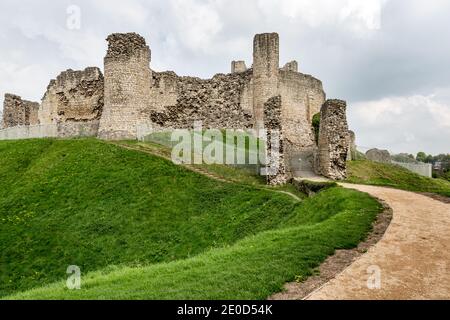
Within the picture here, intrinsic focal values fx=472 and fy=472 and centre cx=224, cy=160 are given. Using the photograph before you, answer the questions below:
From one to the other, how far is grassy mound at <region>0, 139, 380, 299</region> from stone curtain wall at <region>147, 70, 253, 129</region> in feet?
37.7

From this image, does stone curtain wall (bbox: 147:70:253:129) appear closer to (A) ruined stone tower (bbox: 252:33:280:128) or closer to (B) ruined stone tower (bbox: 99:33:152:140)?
(A) ruined stone tower (bbox: 252:33:280:128)

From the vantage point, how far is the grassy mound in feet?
36.5

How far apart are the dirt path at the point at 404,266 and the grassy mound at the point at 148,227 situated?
93 cm

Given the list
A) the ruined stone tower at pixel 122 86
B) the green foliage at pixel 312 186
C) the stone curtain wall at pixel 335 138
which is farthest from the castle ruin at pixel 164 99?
the green foliage at pixel 312 186

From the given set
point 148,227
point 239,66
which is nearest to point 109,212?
point 148,227

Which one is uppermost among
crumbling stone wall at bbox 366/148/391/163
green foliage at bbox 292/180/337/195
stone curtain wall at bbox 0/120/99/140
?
stone curtain wall at bbox 0/120/99/140

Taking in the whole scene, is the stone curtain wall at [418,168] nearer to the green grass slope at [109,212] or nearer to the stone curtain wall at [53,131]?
the green grass slope at [109,212]

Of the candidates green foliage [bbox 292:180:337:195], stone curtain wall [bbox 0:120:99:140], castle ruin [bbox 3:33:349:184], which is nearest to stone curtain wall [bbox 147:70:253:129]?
castle ruin [bbox 3:33:349:184]

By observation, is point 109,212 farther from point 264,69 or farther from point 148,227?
point 264,69

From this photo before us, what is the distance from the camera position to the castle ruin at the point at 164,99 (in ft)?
123

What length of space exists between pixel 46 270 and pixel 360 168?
26304 millimetres

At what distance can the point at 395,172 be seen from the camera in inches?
1585

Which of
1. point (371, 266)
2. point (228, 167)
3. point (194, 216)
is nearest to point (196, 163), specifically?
point (228, 167)

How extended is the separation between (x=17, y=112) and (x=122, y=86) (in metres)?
14.1
